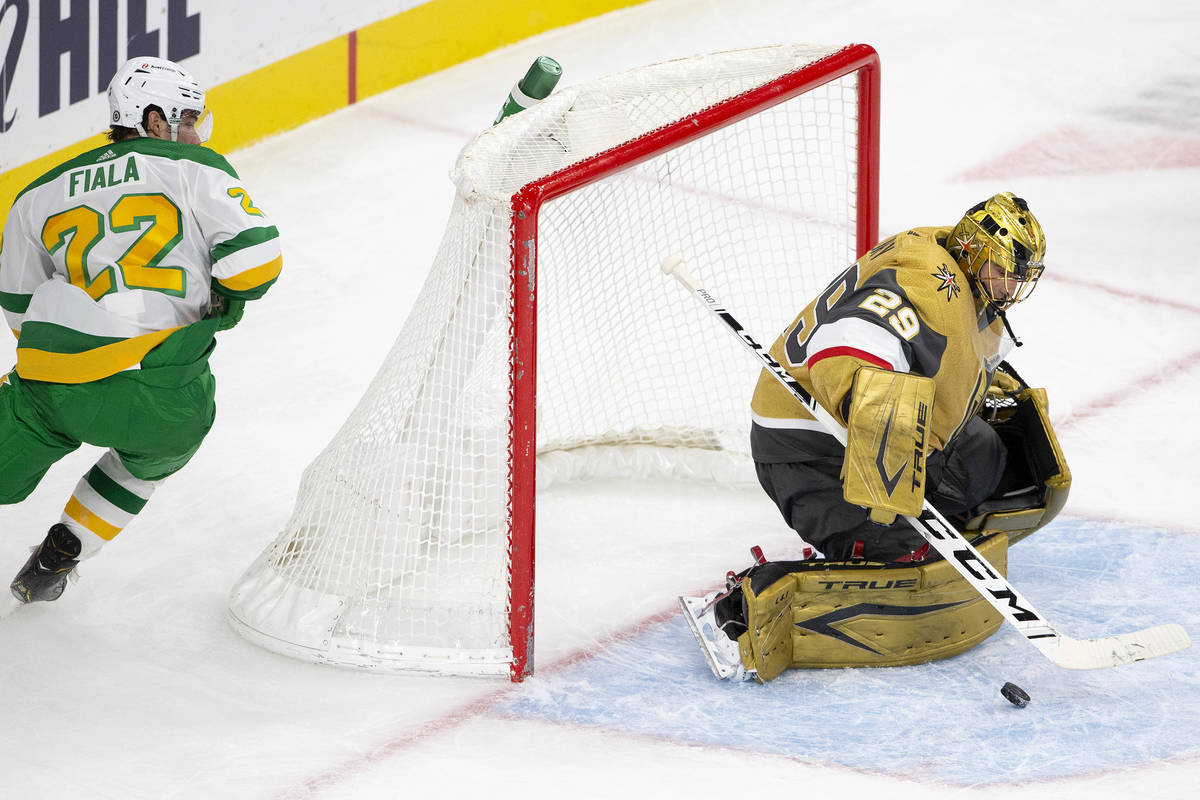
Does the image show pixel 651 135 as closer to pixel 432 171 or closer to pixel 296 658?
pixel 296 658

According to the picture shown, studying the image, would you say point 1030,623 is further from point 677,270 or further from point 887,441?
point 677,270

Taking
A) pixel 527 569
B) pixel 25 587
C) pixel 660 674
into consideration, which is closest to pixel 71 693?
pixel 25 587

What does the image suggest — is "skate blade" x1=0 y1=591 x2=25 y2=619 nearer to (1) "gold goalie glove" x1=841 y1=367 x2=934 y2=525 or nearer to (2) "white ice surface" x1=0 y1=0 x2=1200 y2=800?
(2) "white ice surface" x1=0 y1=0 x2=1200 y2=800

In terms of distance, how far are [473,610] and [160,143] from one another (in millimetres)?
931

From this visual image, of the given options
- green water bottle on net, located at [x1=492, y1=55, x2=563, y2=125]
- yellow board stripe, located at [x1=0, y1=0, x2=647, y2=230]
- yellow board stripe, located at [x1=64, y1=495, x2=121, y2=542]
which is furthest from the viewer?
yellow board stripe, located at [x1=0, y1=0, x2=647, y2=230]

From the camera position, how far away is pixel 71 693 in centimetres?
276

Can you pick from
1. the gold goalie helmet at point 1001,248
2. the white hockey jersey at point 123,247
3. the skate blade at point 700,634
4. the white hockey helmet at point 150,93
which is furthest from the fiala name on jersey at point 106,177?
the gold goalie helmet at point 1001,248

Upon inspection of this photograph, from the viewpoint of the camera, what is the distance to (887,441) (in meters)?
2.54

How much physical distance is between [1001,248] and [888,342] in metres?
0.26

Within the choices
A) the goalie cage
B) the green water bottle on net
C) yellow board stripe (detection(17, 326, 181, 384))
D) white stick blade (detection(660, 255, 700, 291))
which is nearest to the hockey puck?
the goalie cage

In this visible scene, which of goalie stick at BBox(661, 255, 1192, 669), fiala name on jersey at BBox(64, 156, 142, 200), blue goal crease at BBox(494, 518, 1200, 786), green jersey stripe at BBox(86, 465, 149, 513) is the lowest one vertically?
blue goal crease at BBox(494, 518, 1200, 786)

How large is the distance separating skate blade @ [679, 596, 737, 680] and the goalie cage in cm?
29

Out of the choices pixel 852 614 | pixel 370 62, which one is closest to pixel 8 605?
pixel 852 614

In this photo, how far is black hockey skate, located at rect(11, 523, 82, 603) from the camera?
2.90 meters
